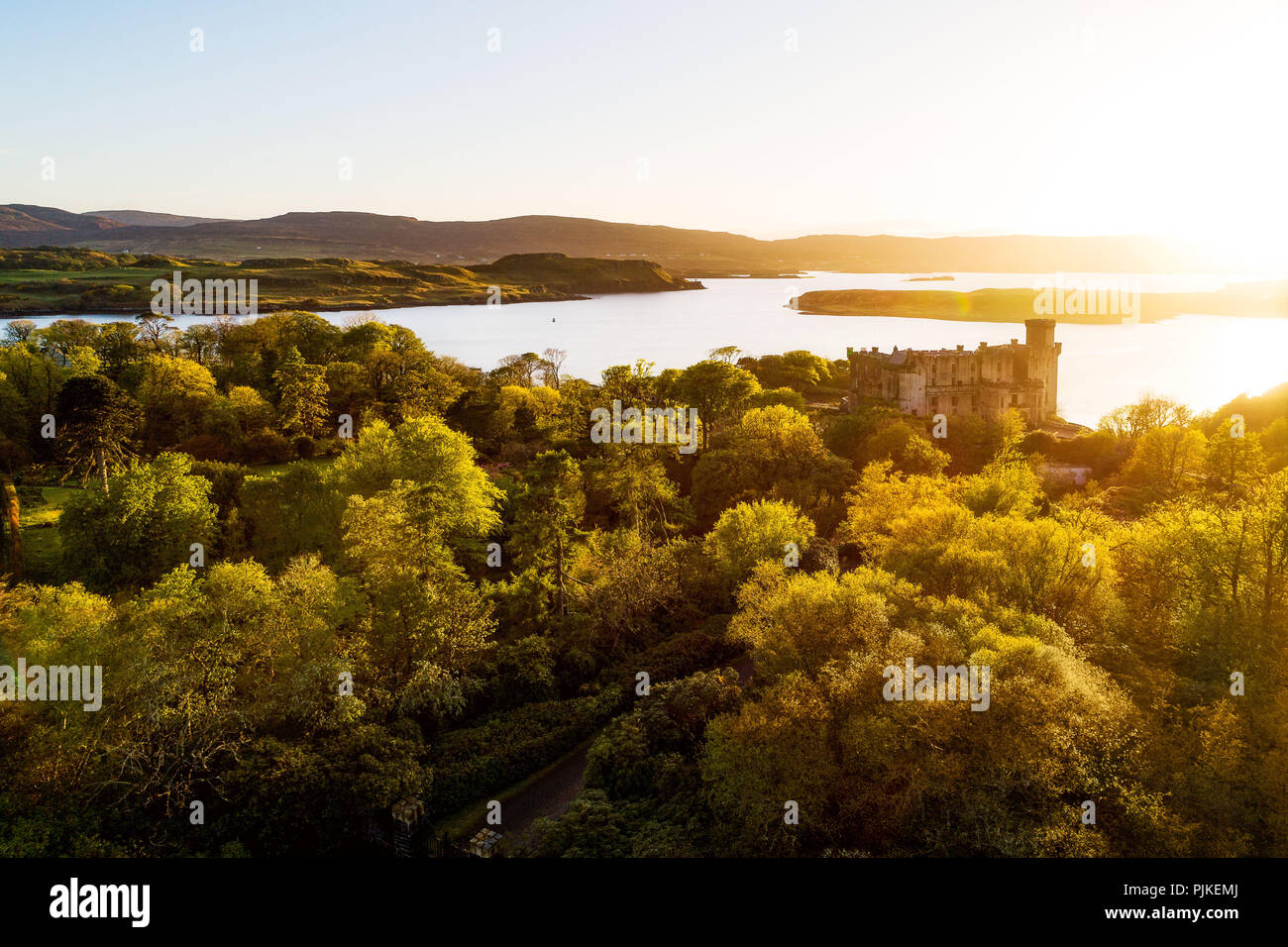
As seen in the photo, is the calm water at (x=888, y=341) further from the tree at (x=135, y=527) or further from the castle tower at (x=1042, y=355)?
the tree at (x=135, y=527)

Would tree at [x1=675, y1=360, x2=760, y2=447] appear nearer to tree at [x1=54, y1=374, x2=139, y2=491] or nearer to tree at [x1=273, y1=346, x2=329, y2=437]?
tree at [x1=273, y1=346, x2=329, y2=437]

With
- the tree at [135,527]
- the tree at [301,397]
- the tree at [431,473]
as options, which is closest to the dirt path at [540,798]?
the tree at [431,473]

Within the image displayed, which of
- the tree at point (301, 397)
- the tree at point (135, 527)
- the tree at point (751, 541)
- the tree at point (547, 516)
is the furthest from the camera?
the tree at point (301, 397)

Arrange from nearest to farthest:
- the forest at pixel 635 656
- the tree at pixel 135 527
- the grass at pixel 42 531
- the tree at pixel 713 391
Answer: the forest at pixel 635 656, the tree at pixel 135 527, the grass at pixel 42 531, the tree at pixel 713 391

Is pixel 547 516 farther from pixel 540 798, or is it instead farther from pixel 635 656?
pixel 540 798

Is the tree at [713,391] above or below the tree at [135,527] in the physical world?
above

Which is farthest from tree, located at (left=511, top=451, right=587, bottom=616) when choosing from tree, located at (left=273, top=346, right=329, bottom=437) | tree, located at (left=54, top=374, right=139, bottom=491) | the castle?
the castle
